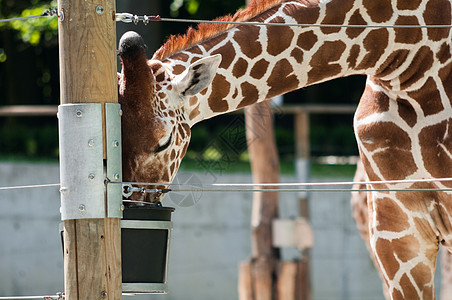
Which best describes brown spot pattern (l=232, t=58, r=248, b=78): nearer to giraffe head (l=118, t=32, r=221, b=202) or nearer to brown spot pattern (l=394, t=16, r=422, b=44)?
giraffe head (l=118, t=32, r=221, b=202)

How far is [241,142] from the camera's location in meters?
3.22

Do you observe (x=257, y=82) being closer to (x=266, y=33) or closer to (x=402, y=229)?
(x=266, y=33)

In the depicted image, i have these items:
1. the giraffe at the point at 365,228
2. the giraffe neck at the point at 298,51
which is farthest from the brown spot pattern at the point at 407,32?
the giraffe at the point at 365,228

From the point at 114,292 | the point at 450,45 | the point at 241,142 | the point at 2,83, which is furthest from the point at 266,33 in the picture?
the point at 2,83

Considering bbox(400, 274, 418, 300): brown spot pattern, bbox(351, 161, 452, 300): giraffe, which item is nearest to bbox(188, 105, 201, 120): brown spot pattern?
bbox(400, 274, 418, 300): brown spot pattern

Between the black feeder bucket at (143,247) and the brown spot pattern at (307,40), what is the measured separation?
97 cm

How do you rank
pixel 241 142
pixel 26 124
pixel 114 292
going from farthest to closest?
pixel 26 124 → pixel 241 142 → pixel 114 292

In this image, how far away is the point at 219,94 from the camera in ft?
9.59

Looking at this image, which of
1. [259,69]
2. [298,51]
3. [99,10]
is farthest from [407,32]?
[99,10]

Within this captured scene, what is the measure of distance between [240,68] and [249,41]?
11 centimetres

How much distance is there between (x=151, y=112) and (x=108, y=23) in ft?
1.69

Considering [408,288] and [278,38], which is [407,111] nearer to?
[278,38]

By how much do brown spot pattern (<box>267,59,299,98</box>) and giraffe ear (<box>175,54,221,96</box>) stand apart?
1.26ft

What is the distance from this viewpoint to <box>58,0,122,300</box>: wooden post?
2.11 metres
